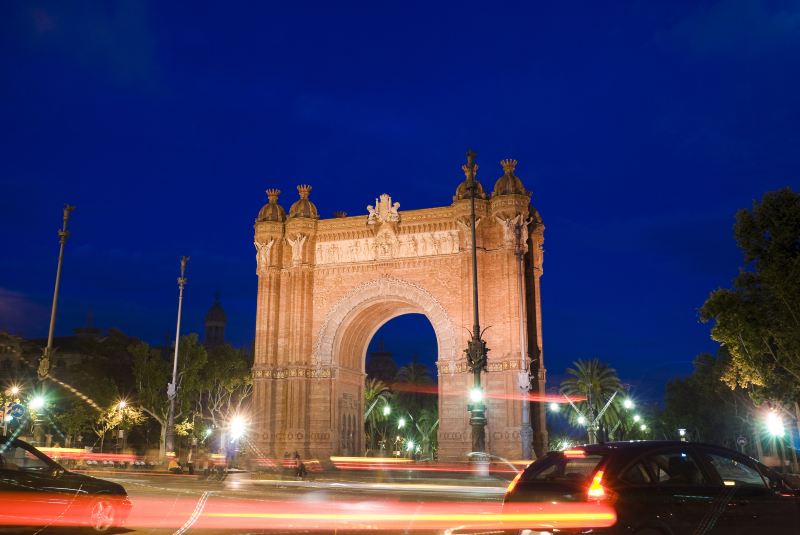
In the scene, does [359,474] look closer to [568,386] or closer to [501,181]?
[501,181]

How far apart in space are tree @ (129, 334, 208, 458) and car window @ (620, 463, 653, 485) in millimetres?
44313

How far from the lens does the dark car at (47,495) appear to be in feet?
29.4

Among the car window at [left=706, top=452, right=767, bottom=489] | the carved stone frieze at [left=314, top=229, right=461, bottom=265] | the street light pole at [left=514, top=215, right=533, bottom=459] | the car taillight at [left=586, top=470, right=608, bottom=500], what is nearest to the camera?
the car taillight at [left=586, top=470, right=608, bottom=500]

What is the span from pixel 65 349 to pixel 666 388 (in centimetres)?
6507

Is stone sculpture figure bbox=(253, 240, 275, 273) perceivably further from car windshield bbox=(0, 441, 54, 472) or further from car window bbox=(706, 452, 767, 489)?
car window bbox=(706, 452, 767, 489)

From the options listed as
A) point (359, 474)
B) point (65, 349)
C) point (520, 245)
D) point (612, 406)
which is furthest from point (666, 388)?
point (65, 349)

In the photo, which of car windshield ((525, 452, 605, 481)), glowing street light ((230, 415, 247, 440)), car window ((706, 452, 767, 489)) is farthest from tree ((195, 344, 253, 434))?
car window ((706, 452, 767, 489))

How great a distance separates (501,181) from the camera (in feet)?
119

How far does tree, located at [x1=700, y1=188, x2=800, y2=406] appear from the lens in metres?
23.8

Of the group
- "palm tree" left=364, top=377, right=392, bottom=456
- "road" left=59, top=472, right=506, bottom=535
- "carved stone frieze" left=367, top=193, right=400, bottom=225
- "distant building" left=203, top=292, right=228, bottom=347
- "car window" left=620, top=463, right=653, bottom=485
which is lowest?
"road" left=59, top=472, right=506, bottom=535

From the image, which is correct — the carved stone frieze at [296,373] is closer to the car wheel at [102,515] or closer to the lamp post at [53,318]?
the lamp post at [53,318]

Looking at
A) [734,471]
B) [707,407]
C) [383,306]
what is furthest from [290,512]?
[707,407]

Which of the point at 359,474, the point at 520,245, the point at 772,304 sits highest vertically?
the point at 520,245

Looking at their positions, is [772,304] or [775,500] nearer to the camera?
[775,500]
